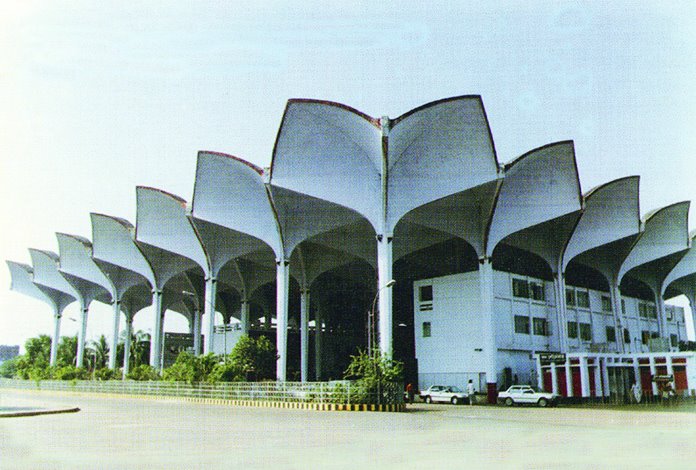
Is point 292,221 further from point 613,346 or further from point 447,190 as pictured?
point 613,346

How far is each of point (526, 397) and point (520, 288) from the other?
11703 millimetres

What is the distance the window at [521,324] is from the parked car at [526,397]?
8.27 m

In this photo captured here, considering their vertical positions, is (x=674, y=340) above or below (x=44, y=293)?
below

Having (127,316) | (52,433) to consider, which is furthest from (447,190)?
(127,316)

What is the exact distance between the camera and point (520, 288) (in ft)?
151

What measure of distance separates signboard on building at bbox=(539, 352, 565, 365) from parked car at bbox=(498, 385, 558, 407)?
286 cm

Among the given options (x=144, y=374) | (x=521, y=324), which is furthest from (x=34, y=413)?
(x=521, y=324)

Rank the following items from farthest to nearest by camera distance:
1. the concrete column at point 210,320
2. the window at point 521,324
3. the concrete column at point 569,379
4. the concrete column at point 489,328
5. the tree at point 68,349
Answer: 1. the tree at point 68,349
2. the concrete column at point 210,320
3. the window at point 521,324
4. the concrete column at point 489,328
5. the concrete column at point 569,379

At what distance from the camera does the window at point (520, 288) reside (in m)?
45.5

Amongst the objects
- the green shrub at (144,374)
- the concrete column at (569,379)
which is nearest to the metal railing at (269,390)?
the green shrub at (144,374)

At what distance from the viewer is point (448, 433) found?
15047mm

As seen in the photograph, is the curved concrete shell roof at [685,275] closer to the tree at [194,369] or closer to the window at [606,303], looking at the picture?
the window at [606,303]

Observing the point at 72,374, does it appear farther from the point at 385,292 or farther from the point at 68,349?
the point at 385,292

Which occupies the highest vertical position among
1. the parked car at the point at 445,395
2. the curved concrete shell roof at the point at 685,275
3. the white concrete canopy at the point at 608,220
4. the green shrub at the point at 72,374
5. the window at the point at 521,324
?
the white concrete canopy at the point at 608,220
